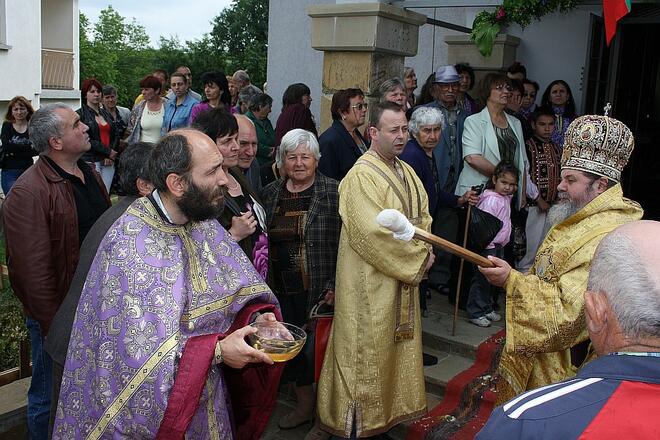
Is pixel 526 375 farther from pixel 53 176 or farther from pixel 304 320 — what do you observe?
pixel 53 176

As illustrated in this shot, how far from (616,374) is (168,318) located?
1628mm

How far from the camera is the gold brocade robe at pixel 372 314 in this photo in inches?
145

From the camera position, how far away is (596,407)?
4.29 feet

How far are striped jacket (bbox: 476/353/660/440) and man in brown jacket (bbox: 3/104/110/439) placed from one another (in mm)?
2707

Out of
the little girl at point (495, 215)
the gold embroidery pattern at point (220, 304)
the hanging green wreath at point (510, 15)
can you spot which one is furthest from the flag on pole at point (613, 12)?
the gold embroidery pattern at point (220, 304)

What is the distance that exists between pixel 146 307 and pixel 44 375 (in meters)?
1.63

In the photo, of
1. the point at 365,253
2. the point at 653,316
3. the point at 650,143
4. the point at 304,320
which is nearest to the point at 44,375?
the point at 304,320

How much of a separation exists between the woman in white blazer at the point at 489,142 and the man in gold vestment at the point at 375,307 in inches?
72.3

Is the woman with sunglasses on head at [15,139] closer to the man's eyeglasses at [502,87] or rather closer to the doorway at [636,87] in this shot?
the man's eyeglasses at [502,87]

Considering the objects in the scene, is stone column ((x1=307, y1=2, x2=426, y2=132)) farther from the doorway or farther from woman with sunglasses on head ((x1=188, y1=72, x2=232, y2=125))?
the doorway

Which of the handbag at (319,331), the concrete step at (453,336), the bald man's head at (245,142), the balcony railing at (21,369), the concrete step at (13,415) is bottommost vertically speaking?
the concrete step at (13,415)

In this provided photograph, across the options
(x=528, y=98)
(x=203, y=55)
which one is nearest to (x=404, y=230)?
(x=528, y=98)

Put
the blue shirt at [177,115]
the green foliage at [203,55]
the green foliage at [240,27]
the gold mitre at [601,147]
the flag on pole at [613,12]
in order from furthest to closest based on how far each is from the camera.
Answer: the green foliage at [240,27]
the green foliage at [203,55]
the blue shirt at [177,115]
the flag on pole at [613,12]
the gold mitre at [601,147]

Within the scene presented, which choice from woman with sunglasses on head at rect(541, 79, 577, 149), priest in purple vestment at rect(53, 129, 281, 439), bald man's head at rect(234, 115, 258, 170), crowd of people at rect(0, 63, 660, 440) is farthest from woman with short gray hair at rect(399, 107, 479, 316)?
priest in purple vestment at rect(53, 129, 281, 439)
